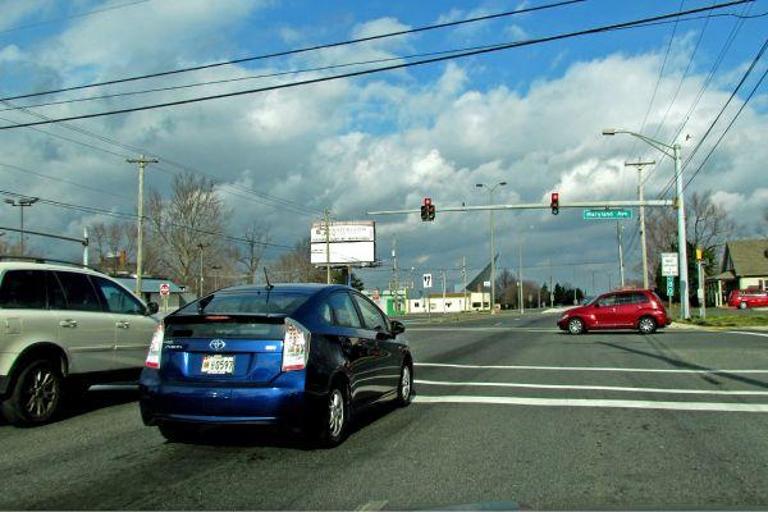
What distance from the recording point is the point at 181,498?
17.6ft

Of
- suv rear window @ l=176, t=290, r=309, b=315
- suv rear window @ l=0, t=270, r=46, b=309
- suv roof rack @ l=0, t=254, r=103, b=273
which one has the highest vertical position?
suv roof rack @ l=0, t=254, r=103, b=273

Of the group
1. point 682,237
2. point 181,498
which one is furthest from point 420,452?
point 682,237

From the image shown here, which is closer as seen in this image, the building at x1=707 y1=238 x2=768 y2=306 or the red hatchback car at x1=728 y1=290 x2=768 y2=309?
the red hatchback car at x1=728 y1=290 x2=768 y2=309

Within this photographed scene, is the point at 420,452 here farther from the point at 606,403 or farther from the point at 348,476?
the point at 606,403

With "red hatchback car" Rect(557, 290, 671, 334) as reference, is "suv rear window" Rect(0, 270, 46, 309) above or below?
above

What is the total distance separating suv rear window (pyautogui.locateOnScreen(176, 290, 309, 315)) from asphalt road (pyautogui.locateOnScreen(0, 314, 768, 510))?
1.32 metres

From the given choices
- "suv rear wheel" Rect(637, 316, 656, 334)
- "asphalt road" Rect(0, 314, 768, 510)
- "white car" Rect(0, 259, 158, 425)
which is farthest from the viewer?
"suv rear wheel" Rect(637, 316, 656, 334)

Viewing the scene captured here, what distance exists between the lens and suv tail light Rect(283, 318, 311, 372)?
21.6ft

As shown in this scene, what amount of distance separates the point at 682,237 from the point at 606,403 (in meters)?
27.4

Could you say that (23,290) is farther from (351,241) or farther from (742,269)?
(742,269)

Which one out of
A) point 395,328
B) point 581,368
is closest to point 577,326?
point 581,368

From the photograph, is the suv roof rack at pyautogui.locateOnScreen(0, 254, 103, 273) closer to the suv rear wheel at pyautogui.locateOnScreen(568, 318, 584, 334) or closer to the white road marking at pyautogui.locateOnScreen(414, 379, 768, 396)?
the white road marking at pyautogui.locateOnScreen(414, 379, 768, 396)

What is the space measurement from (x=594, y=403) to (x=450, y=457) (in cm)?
374

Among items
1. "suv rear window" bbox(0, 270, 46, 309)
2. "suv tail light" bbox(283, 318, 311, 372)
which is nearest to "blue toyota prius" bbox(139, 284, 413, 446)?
"suv tail light" bbox(283, 318, 311, 372)
